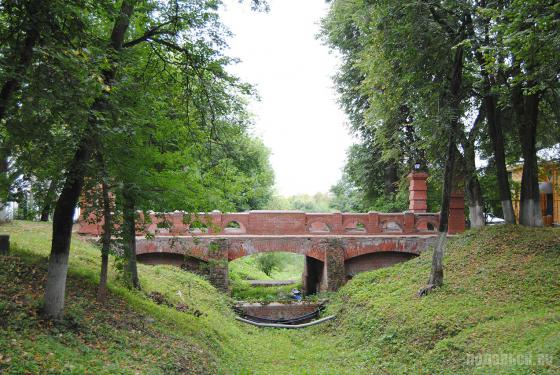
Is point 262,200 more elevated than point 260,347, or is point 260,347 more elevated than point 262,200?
point 262,200

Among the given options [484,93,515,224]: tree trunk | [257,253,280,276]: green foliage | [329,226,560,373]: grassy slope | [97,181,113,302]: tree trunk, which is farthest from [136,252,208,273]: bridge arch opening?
[257,253,280,276]: green foliage

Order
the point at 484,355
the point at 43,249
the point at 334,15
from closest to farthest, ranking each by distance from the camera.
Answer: the point at 484,355, the point at 43,249, the point at 334,15

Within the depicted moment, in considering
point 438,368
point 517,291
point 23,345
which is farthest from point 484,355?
point 23,345

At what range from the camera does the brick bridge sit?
16391mm

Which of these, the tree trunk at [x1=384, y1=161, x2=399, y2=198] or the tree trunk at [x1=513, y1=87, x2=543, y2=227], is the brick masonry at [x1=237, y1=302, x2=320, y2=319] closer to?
the tree trunk at [x1=513, y1=87, x2=543, y2=227]

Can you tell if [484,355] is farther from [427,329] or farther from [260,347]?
[260,347]

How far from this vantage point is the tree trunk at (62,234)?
22.6ft

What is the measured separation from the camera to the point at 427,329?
938cm

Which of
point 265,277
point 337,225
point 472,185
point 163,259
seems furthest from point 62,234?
point 265,277

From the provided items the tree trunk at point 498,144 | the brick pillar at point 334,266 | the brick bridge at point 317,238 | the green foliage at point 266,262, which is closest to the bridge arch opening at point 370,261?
the brick bridge at point 317,238

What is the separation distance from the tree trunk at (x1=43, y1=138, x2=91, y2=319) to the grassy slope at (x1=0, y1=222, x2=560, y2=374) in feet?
0.90

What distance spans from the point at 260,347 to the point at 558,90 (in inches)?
409

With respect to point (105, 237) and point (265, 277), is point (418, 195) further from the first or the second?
point (105, 237)

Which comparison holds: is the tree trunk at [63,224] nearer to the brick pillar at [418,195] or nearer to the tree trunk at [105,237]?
the tree trunk at [105,237]
